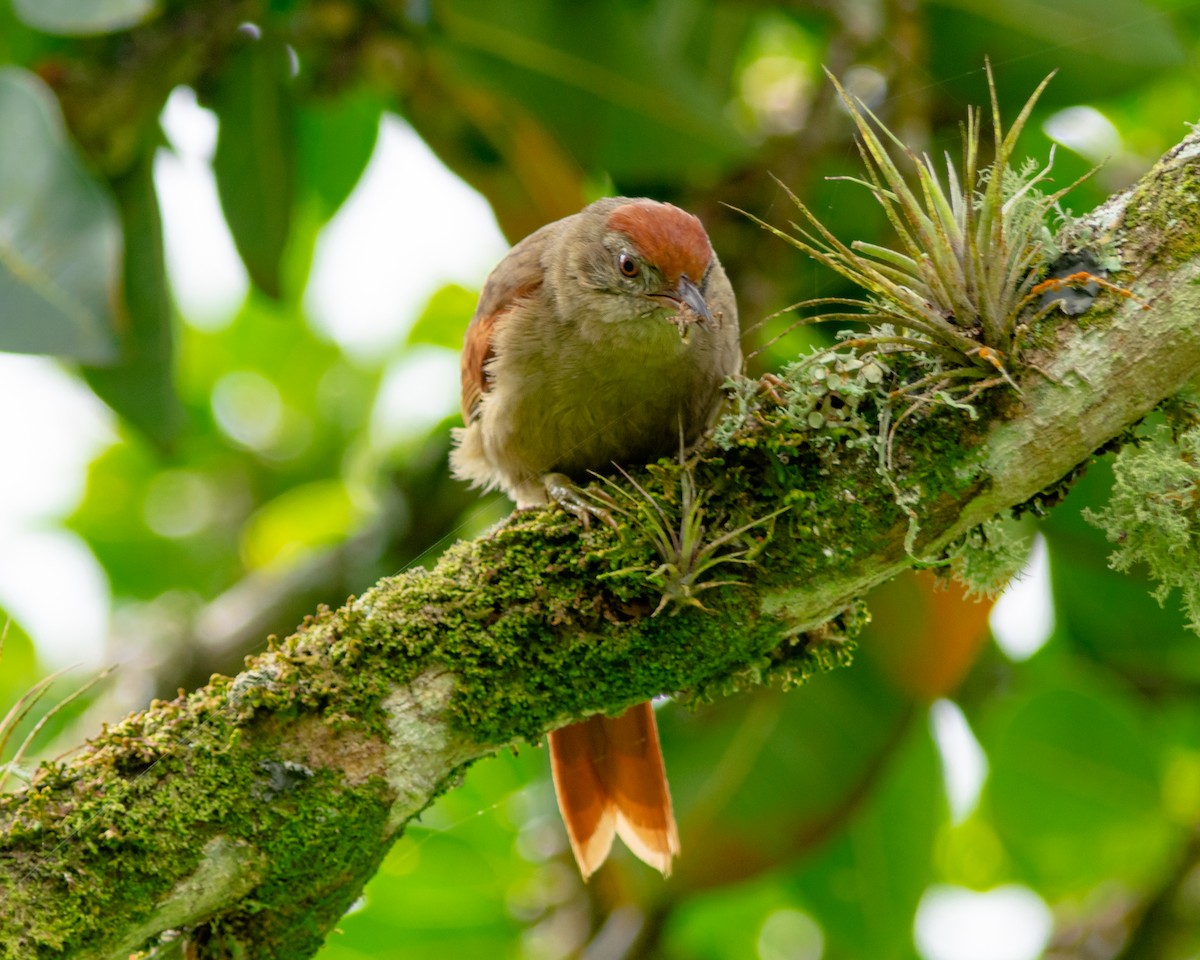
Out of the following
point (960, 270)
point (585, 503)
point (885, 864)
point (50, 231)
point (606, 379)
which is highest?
point (960, 270)

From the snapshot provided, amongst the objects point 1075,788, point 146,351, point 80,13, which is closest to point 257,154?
point 146,351

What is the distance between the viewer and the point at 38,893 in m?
2.15

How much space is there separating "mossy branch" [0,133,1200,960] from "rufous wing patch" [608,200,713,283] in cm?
118

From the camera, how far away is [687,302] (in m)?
3.44

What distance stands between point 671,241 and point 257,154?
79.6 inches

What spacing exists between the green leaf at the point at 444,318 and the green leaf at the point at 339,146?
0.67 m

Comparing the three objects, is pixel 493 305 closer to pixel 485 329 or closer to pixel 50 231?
pixel 485 329

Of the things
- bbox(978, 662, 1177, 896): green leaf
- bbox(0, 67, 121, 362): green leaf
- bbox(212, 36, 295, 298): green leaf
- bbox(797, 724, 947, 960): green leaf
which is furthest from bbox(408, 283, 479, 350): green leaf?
bbox(978, 662, 1177, 896): green leaf

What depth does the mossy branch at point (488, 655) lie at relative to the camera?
7.13ft

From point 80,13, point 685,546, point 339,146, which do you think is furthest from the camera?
point 339,146

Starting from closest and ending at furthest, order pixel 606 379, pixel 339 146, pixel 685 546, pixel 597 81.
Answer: pixel 685 546
pixel 606 379
pixel 597 81
pixel 339 146

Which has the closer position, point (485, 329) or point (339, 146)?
point (485, 329)

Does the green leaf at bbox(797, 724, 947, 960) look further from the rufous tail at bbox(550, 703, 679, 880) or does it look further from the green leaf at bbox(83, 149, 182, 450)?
the green leaf at bbox(83, 149, 182, 450)

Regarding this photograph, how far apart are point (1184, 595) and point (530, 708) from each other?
1198 mm
